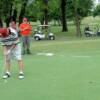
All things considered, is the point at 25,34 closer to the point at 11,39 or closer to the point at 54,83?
the point at 11,39

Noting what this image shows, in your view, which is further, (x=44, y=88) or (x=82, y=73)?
(x=82, y=73)

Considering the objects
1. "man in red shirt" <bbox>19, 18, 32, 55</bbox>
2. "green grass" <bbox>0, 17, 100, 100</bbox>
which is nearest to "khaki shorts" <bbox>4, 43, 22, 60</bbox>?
"green grass" <bbox>0, 17, 100, 100</bbox>

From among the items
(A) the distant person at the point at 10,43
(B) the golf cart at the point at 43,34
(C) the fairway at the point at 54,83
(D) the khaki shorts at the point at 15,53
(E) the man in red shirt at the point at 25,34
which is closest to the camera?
(C) the fairway at the point at 54,83

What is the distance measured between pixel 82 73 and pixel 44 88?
3078 mm

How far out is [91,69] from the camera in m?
14.6

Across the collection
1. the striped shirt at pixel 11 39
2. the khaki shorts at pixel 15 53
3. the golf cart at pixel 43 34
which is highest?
the striped shirt at pixel 11 39

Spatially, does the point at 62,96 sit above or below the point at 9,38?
below

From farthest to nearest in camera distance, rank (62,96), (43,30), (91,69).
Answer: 1. (43,30)
2. (91,69)
3. (62,96)

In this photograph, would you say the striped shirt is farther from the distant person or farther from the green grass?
the green grass

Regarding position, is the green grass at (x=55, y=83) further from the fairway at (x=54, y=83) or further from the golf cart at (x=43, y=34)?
the golf cart at (x=43, y=34)

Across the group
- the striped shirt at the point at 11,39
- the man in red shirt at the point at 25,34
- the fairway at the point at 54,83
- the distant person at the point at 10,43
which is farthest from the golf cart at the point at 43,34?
the striped shirt at the point at 11,39

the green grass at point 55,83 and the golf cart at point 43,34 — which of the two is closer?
the green grass at point 55,83

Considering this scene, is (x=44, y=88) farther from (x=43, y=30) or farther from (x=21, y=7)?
(x=21, y=7)

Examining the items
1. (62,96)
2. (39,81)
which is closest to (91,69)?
(39,81)
